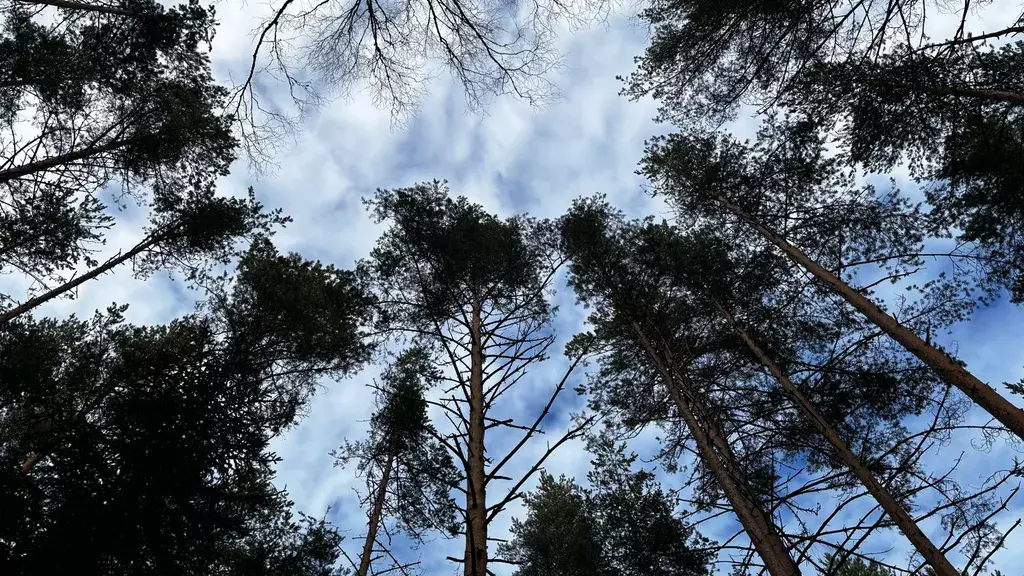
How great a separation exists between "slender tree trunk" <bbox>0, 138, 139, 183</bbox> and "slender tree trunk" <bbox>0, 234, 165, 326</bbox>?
1.90m

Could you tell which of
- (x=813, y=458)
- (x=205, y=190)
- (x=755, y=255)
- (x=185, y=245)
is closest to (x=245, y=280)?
(x=185, y=245)

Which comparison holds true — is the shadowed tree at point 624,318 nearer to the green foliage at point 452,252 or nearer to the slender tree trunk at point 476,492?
the green foliage at point 452,252

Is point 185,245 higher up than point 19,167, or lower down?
higher up

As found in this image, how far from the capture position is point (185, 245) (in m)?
10.6

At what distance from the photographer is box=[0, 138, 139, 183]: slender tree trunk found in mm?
8156

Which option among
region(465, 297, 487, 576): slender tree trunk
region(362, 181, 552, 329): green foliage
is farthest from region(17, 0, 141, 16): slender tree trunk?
region(465, 297, 487, 576): slender tree trunk

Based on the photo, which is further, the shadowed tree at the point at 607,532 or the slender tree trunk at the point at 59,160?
the shadowed tree at the point at 607,532

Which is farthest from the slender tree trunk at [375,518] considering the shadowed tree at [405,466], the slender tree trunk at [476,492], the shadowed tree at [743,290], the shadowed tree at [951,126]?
the shadowed tree at [951,126]

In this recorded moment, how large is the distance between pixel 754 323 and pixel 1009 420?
15.8ft

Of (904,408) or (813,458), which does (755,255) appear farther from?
(813,458)

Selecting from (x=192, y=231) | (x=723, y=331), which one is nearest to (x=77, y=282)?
(x=192, y=231)

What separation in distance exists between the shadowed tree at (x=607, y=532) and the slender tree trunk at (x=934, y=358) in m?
6.58

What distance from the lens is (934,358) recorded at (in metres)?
6.44

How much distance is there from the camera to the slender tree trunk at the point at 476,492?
315cm
